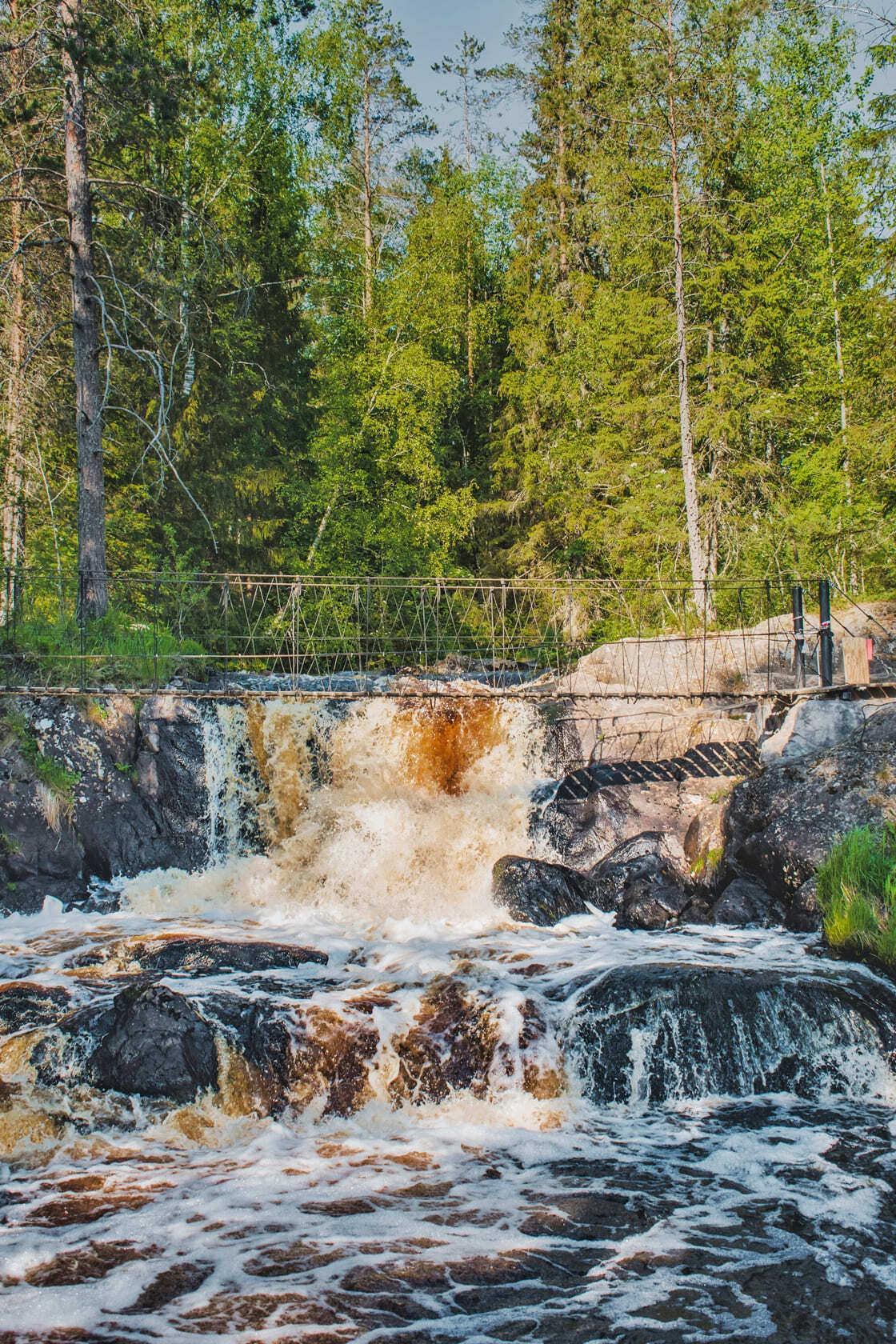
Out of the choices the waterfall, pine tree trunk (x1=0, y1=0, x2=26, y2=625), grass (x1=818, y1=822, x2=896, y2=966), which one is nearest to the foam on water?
the waterfall

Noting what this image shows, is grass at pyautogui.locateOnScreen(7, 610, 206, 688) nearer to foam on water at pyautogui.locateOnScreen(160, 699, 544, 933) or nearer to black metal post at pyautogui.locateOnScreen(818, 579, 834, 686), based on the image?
foam on water at pyautogui.locateOnScreen(160, 699, 544, 933)

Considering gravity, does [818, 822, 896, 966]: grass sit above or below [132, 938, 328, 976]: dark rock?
above

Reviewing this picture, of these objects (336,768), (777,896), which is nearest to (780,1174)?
(777,896)

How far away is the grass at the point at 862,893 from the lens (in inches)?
291

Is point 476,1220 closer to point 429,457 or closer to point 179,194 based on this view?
point 429,457

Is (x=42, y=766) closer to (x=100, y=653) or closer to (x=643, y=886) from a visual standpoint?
(x=100, y=653)

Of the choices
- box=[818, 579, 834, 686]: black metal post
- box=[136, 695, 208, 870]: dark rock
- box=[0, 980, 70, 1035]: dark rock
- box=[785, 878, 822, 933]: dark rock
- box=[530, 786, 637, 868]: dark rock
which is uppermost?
box=[818, 579, 834, 686]: black metal post

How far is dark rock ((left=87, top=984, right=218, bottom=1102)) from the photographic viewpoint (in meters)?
5.97

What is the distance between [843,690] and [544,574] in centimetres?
1234

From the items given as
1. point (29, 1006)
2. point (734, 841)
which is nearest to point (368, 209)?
point (734, 841)

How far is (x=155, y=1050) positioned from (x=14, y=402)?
10429mm

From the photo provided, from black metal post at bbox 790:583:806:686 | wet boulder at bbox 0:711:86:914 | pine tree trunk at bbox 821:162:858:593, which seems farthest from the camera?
pine tree trunk at bbox 821:162:858:593

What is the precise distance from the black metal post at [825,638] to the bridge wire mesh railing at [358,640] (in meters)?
0.81

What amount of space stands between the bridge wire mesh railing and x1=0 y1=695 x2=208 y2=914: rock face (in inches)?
16.1
